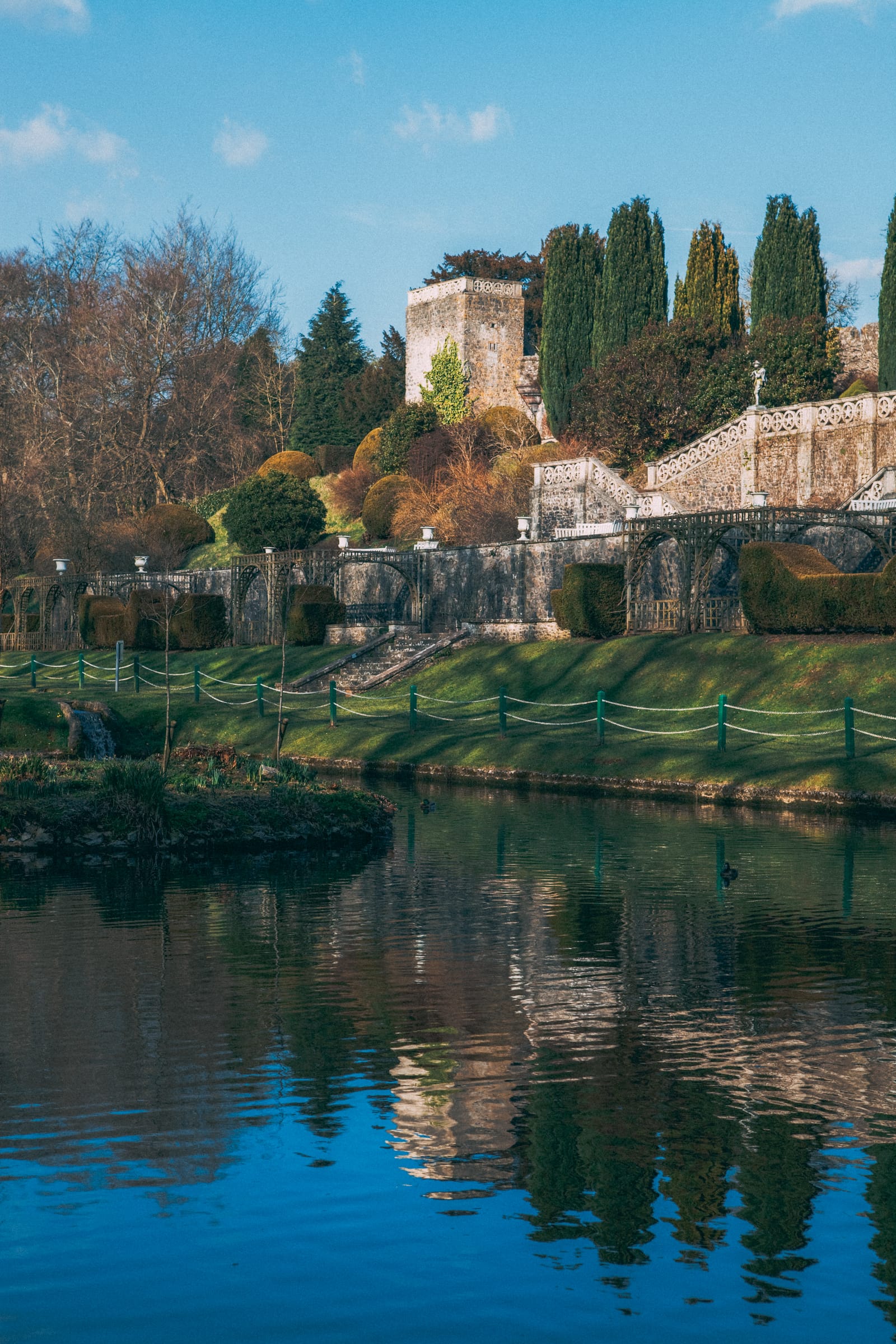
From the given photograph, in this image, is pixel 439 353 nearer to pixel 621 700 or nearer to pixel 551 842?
pixel 621 700

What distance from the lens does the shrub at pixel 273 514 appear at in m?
63.3

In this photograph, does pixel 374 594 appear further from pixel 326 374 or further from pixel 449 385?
pixel 326 374

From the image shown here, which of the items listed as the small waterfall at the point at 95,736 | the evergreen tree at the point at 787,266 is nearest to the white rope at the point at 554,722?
the small waterfall at the point at 95,736

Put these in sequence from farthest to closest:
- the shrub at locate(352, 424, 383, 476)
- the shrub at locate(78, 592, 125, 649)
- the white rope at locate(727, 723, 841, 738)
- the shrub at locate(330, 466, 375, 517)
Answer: the shrub at locate(352, 424, 383, 476), the shrub at locate(330, 466, 375, 517), the shrub at locate(78, 592, 125, 649), the white rope at locate(727, 723, 841, 738)

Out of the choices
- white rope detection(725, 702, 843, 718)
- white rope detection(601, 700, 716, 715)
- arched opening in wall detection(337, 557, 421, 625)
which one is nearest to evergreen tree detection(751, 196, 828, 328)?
arched opening in wall detection(337, 557, 421, 625)

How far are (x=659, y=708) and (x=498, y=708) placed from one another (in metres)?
4.13

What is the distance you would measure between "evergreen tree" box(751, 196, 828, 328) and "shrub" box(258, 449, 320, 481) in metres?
30.5

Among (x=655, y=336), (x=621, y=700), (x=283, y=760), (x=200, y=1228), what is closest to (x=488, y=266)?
(x=655, y=336)

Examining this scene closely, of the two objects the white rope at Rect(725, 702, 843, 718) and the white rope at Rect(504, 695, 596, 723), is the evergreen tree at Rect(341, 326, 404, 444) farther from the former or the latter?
the white rope at Rect(725, 702, 843, 718)

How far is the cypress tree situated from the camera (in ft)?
147

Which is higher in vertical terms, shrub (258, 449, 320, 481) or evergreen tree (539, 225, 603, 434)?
evergreen tree (539, 225, 603, 434)

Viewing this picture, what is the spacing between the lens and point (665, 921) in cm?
1266

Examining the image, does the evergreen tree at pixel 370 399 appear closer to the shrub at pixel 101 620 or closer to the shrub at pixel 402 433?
the shrub at pixel 402 433

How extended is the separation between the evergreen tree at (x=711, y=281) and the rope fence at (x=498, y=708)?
24.5 metres
